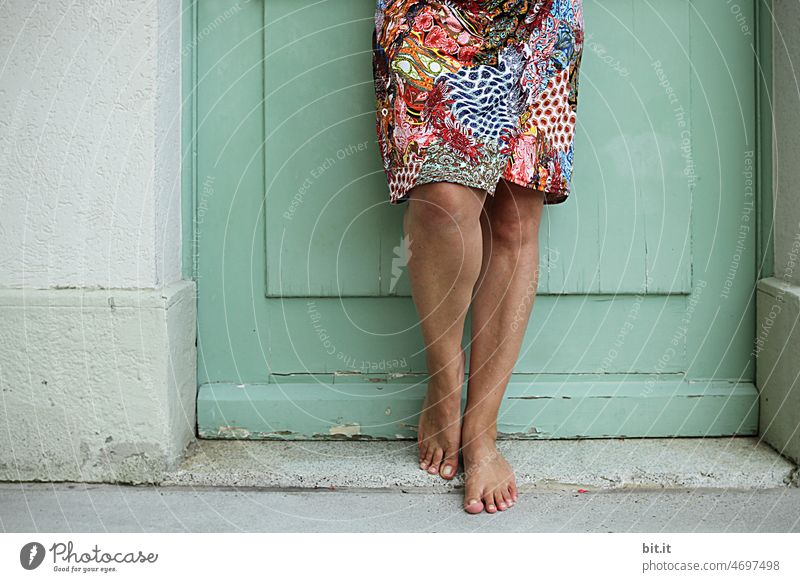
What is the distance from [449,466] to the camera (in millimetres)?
1377

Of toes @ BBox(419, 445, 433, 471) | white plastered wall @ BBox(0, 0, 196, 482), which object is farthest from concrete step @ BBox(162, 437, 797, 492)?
white plastered wall @ BBox(0, 0, 196, 482)

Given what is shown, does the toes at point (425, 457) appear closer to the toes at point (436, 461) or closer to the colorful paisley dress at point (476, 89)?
the toes at point (436, 461)

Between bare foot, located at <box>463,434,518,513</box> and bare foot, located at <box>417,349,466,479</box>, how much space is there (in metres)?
0.02

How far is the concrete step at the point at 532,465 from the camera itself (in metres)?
1.38

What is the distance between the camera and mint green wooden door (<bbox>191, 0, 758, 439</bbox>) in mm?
1538

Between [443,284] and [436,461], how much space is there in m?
0.33

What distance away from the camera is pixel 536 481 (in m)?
1.38

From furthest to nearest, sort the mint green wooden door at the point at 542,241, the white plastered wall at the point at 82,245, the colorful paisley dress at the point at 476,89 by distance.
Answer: the mint green wooden door at the point at 542,241, the white plastered wall at the point at 82,245, the colorful paisley dress at the point at 476,89

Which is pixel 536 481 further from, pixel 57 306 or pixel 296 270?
pixel 57 306
